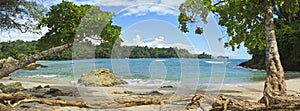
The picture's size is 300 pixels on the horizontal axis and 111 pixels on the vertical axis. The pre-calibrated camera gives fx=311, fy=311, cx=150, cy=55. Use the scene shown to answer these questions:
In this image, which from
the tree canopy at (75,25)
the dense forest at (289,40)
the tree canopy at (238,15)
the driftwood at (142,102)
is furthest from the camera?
the dense forest at (289,40)

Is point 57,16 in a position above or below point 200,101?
above

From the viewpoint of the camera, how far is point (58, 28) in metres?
11.2

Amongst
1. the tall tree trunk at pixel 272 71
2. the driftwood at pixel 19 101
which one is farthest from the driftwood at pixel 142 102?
the tall tree trunk at pixel 272 71

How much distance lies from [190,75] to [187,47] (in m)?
1.17

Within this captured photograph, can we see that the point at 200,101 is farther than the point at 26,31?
No

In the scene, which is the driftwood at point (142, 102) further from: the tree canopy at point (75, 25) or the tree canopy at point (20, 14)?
the tree canopy at point (20, 14)

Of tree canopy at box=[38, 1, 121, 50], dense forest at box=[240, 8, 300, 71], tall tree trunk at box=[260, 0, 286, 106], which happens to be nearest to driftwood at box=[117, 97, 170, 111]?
tree canopy at box=[38, 1, 121, 50]

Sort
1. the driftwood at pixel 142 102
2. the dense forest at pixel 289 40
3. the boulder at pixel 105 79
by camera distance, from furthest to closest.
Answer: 1. the dense forest at pixel 289 40
2. the boulder at pixel 105 79
3. the driftwood at pixel 142 102

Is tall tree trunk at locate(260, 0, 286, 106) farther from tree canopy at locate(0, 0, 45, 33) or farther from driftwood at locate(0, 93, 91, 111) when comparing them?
tree canopy at locate(0, 0, 45, 33)

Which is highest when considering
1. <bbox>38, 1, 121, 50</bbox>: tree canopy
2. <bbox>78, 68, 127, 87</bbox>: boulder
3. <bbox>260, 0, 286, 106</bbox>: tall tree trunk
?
<bbox>38, 1, 121, 50</bbox>: tree canopy

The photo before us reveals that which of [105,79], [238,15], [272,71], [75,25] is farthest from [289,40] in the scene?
[75,25]

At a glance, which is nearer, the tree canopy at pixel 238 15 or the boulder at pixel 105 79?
the tree canopy at pixel 238 15

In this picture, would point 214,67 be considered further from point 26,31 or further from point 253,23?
point 26,31

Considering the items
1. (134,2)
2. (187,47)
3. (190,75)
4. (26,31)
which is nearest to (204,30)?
(187,47)
